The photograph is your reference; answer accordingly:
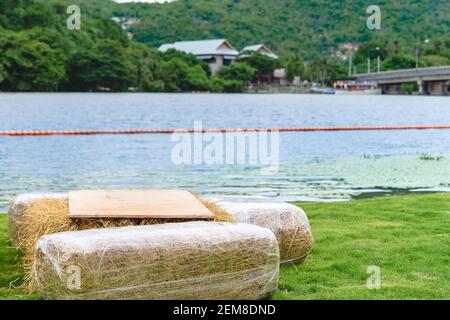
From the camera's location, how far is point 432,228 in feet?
29.5

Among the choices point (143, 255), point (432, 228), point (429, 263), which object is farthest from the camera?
point (432, 228)

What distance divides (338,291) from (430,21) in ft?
474

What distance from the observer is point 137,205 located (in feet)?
21.9

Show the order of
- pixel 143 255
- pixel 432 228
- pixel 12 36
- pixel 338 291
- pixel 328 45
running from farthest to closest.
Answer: pixel 328 45, pixel 12 36, pixel 432 228, pixel 338 291, pixel 143 255

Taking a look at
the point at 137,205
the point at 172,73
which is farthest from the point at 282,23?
the point at 137,205

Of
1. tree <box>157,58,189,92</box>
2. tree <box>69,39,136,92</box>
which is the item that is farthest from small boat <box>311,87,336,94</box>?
tree <box>69,39,136,92</box>

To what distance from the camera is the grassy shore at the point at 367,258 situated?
6.22 m

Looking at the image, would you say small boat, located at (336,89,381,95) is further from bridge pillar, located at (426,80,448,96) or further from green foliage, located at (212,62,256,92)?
green foliage, located at (212,62,256,92)

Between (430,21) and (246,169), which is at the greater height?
(430,21)

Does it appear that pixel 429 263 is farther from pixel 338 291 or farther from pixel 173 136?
pixel 173 136

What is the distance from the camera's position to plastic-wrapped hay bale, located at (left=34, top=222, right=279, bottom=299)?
17.8 feet

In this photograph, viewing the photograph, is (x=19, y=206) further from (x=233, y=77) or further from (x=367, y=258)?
(x=233, y=77)

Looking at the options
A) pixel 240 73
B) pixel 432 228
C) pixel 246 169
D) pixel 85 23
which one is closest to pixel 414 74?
pixel 240 73

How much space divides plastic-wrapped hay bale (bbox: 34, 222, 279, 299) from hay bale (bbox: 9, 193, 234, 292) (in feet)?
1.33
